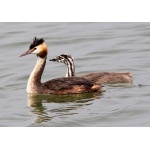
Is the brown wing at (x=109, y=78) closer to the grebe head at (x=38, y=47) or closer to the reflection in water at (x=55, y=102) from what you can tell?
the reflection in water at (x=55, y=102)

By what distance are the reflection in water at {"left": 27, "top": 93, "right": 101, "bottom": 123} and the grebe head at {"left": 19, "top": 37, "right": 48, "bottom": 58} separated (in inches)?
33.0

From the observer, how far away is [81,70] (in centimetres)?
1667

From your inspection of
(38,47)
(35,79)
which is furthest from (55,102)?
(38,47)

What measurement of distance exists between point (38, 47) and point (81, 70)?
2.44 m

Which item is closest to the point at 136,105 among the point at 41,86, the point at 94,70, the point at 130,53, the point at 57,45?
the point at 41,86

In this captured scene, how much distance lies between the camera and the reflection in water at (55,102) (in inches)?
503

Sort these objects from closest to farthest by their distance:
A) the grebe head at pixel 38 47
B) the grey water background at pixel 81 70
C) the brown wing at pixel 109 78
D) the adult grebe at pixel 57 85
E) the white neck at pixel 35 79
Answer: the grey water background at pixel 81 70, the adult grebe at pixel 57 85, the grebe head at pixel 38 47, the white neck at pixel 35 79, the brown wing at pixel 109 78

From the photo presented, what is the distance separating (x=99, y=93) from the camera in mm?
14266

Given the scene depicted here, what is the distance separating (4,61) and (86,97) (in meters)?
4.13

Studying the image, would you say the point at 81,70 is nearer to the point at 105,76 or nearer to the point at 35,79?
the point at 105,76

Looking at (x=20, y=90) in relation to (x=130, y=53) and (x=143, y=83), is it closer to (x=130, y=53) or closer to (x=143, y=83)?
(x=143, y=83)

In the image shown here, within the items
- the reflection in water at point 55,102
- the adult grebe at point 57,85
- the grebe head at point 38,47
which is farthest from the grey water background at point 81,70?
the grebe head at point 38,47

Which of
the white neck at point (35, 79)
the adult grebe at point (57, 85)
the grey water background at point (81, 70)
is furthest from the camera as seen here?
the white neck at point (35, 79)

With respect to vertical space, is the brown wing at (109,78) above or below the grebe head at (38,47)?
below
